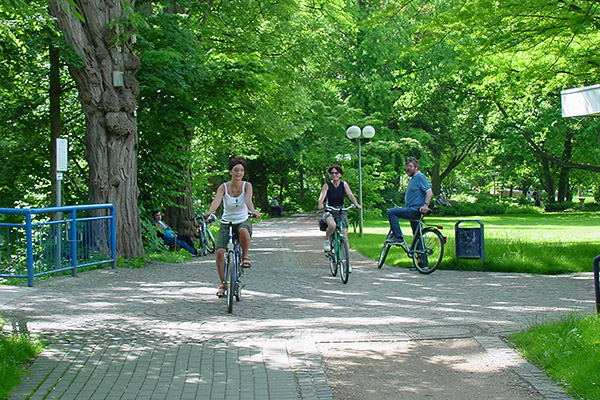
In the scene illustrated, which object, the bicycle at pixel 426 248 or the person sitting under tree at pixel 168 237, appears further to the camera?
the person sitting under tree at pixel 168 237

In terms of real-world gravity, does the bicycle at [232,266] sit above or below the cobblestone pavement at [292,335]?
above

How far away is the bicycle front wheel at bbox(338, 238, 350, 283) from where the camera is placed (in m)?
11.4

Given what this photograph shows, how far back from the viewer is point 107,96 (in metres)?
14.6

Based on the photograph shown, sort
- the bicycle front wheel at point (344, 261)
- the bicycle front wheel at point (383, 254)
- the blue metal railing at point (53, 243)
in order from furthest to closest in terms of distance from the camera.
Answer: the bicycle front wheel at point (383, 254) → the bicycle front wheel at point (344, 261) → the blue metal railing at point (53, 243)

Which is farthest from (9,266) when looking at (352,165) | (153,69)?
(352,165)

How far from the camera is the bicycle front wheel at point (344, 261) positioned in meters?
11.4

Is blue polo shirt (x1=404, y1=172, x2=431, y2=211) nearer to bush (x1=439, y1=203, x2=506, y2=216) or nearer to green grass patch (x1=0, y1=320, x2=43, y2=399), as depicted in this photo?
green grass patch (x1=0, y1=320, x2=43, y2=399)

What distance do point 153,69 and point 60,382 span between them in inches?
438

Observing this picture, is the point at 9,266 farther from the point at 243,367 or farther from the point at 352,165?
the point at 352,165

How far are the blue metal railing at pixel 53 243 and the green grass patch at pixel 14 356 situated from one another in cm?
454

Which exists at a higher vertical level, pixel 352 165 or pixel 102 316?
pixel 352 165

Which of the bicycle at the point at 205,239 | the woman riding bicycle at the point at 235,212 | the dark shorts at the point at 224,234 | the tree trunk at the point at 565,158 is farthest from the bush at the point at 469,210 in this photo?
the dark shorts at the point at 224,234

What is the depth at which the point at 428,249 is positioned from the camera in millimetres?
12703

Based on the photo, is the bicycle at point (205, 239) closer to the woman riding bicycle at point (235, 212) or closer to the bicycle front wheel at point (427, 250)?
the bicycle front wheel at point (427, 250)
